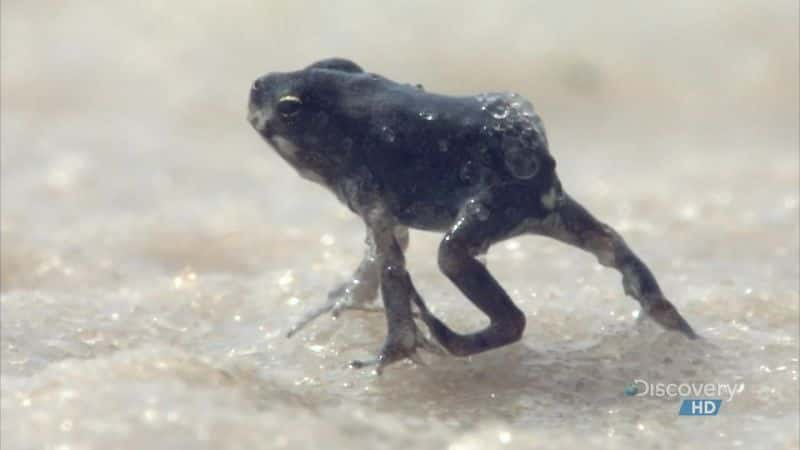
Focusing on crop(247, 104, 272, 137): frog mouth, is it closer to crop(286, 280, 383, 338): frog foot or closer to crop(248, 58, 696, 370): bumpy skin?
crop(248, 58, 696, 370): bumpy skin

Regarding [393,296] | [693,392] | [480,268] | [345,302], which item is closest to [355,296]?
[345,302]

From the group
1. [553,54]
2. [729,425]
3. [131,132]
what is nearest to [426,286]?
[729,425]

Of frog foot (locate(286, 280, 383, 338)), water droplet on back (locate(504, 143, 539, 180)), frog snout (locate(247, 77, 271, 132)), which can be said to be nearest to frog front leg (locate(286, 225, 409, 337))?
frog foot (locate(286, 280, 383, 338))

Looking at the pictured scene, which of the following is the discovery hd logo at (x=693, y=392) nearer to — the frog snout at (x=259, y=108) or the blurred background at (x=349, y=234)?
the blurred background at (x=349, y=234)

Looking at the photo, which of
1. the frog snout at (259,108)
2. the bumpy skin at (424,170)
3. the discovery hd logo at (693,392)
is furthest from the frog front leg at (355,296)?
the discovery hd logo at (693,392)

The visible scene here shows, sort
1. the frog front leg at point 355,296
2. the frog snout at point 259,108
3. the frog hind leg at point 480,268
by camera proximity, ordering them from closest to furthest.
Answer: the frog hind leg at point 480,268 → the frog snout at point 259,108 → the frog front leg at point 355,296

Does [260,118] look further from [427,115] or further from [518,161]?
[518,161]
